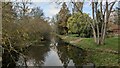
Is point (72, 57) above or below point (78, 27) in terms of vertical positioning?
below

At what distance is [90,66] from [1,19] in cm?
583

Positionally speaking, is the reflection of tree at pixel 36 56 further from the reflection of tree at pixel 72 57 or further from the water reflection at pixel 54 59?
the reflection of tree at pixel 72 57

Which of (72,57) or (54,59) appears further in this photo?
(72,57)

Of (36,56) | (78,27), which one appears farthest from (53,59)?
(78,27)

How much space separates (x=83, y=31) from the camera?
26.4 metres

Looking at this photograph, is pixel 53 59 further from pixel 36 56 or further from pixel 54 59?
pixel 36 56

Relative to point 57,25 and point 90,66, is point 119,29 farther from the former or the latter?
point 90,66

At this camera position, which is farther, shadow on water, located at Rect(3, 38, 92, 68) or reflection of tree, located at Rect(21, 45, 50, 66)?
reflection of tree, located at Rect(21, 45, 50, 66)

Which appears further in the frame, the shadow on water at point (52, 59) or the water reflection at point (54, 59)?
the water reflection at point (54, 59)

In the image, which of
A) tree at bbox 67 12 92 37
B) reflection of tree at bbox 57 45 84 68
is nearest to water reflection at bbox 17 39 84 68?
reflection of tree at bbox 57 45 84 68

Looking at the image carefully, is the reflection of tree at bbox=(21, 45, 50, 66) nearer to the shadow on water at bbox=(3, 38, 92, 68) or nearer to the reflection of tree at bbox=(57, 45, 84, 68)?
the shadow on water at bbox=(3, 38, 92, 68)

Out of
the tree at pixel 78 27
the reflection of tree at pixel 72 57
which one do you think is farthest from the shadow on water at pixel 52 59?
the tree at pixel 78 27

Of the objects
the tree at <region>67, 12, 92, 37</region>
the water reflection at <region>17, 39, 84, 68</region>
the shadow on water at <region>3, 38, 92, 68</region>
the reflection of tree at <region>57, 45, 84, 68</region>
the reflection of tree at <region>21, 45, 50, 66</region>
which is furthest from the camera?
the tree at <region>67, 12, 92, 37</region>

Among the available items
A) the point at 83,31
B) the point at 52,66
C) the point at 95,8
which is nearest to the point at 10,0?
the point at 52,66
